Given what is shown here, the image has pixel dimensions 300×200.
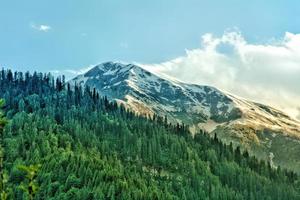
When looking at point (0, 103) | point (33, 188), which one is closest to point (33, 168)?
point (33, 188)

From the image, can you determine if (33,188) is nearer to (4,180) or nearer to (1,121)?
(4,180)

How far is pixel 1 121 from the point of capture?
32781 mm

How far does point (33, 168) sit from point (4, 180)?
6.18 feet

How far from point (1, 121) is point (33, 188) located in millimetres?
4535

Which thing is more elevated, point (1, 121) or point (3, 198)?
point (1, 121)

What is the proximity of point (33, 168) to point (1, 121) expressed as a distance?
339cm

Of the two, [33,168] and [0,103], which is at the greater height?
[0,103]

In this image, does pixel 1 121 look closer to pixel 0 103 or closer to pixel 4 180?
pixel 0 103

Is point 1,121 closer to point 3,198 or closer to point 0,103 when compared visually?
point 0,103

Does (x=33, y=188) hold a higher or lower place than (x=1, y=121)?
lower

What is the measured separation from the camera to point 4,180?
31.8 m

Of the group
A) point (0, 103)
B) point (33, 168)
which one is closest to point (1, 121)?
point (0, 103)

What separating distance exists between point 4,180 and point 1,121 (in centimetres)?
354

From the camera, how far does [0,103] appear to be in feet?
106
